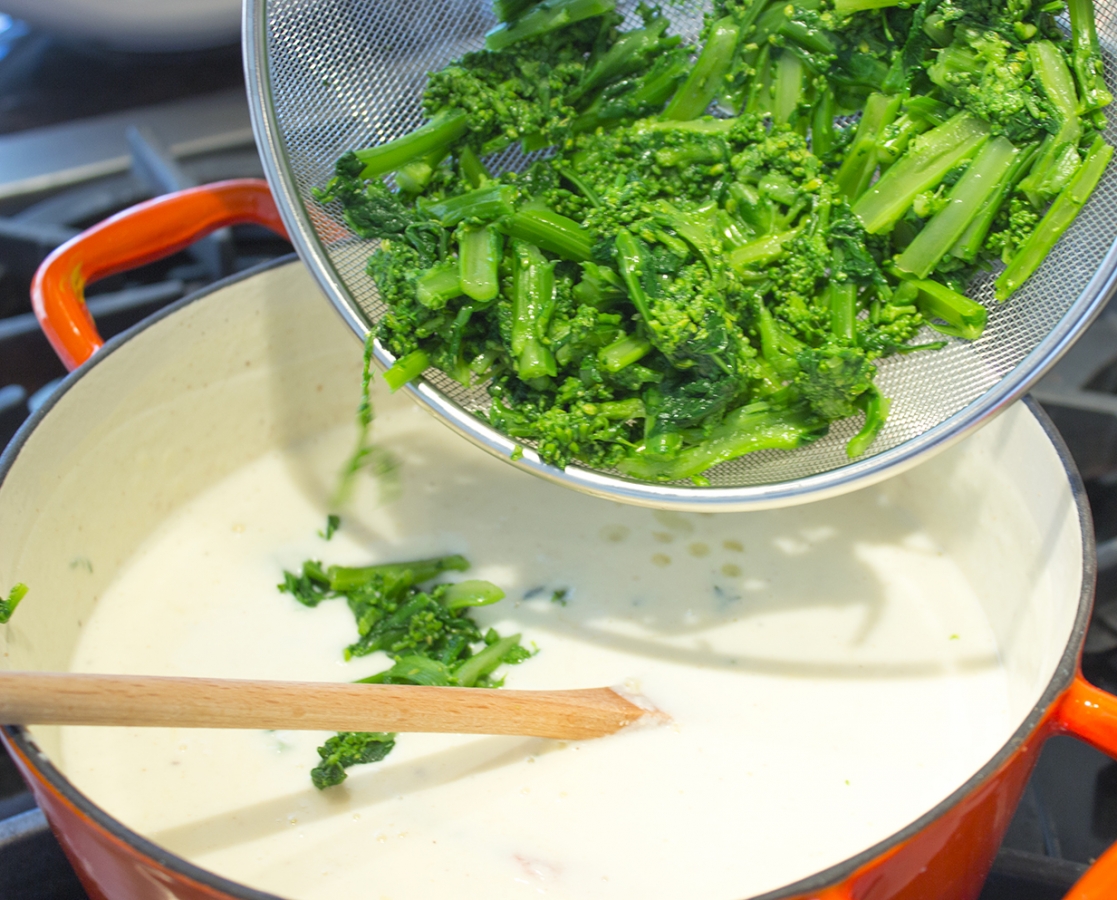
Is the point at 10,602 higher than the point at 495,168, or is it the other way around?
the point at 495,168

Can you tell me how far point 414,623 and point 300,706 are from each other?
1.77 ft

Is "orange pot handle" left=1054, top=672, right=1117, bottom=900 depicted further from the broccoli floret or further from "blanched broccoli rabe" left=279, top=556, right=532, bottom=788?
the broccoli floret

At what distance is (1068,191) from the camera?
1.41 m

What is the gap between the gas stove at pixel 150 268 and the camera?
1526mm

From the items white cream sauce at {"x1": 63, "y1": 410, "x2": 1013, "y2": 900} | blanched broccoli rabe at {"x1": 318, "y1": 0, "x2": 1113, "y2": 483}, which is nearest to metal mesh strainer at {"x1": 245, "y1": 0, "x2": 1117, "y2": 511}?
blanched broccoli rabe at {"x1": 318, "y1": 0, "x2": 1113, "y2": 483}

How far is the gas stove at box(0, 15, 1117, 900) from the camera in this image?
1.53m

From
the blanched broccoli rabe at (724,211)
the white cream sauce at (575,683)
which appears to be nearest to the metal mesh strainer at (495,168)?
the blanched broccoli rabe at (724,211)

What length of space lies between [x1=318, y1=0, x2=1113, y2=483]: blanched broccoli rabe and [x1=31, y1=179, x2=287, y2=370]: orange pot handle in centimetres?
42

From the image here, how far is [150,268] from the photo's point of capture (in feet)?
7.79

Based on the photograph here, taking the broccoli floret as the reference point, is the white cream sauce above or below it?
below

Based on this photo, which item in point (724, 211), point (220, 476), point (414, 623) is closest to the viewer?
point (724, 211)

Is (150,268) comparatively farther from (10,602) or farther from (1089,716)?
(1089,716)

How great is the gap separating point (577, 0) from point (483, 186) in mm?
353

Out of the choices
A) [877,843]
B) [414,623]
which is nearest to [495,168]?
[414,623]
